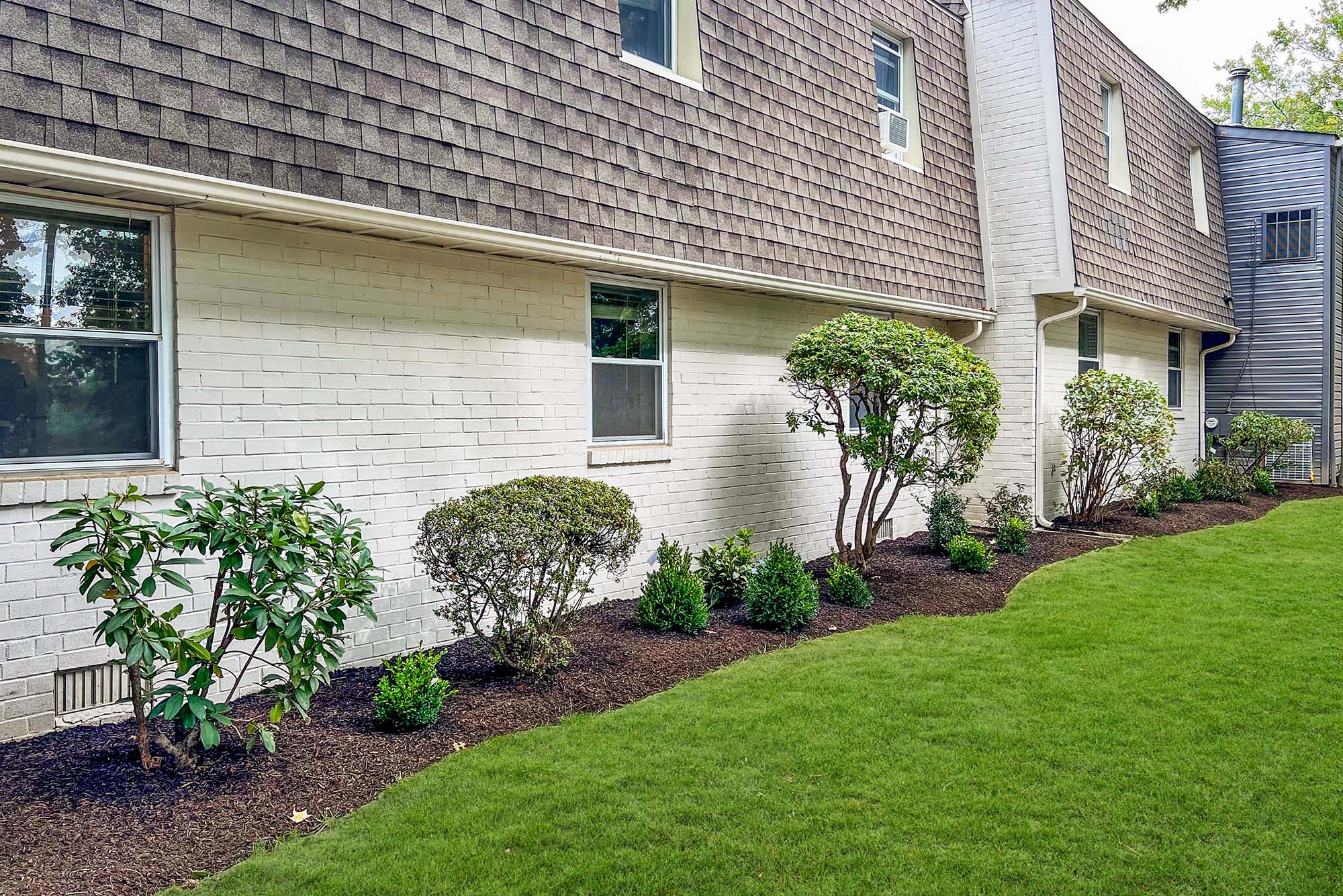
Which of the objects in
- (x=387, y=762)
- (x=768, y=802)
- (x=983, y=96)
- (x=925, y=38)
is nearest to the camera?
(x=768, y=802)

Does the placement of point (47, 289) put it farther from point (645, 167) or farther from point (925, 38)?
point (925, 38)

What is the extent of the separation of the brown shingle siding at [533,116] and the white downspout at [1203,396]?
8331mm

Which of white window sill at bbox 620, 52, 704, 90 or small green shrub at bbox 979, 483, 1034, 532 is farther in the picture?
small green shrub at bbox 979, 483, 1034, 532

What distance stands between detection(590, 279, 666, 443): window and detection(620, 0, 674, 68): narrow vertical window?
1872 millimetres

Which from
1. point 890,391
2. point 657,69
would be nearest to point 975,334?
point 890,391

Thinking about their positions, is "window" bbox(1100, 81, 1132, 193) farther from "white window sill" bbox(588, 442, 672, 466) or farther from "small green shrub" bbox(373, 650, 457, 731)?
"small green shrub" bbox(373, 650, 457, 731)

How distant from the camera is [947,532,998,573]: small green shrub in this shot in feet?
28.5

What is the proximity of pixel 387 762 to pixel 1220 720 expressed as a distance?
168 inches

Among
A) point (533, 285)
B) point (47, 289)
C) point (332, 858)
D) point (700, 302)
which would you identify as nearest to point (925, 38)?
point (700, 302)

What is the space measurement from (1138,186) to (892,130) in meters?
5.31

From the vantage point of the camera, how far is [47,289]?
14.6ft

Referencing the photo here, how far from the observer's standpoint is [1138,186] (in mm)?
13117

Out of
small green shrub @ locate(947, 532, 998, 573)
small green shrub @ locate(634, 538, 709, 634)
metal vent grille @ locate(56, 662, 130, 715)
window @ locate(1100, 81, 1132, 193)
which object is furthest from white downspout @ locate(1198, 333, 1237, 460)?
metal vent grille @ locate(56, 662, 130, 715)

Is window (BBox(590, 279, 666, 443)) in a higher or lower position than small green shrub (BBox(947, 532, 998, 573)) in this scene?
higher
